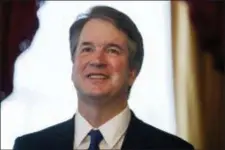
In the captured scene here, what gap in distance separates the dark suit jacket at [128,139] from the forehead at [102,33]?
26 cm

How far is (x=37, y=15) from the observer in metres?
1.57

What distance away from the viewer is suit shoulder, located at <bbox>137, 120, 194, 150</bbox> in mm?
1478

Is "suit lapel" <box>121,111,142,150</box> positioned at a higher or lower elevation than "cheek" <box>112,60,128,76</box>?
lower

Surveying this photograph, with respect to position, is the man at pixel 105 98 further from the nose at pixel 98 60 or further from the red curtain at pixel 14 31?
the red curtain at pixel 14 31

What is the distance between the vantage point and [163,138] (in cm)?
149

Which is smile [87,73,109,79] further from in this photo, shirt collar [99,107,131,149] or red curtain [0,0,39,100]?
red curtain [0,0,39,100]

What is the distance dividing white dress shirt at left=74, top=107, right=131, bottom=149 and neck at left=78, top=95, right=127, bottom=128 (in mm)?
12

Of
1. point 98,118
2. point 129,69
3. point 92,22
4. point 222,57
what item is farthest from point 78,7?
point 222,57

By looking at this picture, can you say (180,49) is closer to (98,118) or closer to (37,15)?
(98,118)

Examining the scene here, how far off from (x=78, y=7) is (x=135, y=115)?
0.41 meters

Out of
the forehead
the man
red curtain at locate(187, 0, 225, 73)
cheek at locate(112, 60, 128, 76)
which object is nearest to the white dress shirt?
the man

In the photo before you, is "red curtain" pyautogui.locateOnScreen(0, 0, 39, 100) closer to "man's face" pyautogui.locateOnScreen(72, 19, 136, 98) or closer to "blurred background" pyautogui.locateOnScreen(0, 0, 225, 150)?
"blurred background" pyautogui.locateOnScreen(0, 0, 225, 150)

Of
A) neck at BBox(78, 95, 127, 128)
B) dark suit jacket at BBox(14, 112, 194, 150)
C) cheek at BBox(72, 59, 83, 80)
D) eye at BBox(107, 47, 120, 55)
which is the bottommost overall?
dark suit jacket at BBox(14, 112, 194, 150)

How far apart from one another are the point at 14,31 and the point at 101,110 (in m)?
0.40
